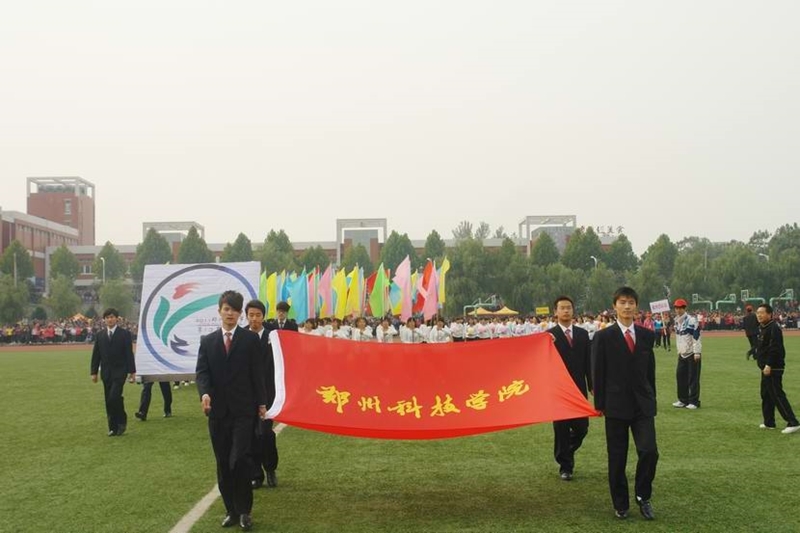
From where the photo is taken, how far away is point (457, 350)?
788 cm

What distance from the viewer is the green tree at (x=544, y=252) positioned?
81.8 metres

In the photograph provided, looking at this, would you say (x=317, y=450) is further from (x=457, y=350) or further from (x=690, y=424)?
(x=690, y=424)

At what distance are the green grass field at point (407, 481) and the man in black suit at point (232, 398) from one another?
358mm

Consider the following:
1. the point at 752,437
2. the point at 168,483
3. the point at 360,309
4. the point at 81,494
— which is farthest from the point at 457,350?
the point at 360,309

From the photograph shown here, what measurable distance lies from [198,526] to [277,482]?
5.99 feet

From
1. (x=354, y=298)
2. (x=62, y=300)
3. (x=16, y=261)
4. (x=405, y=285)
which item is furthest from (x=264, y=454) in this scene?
(x=16, y=261)

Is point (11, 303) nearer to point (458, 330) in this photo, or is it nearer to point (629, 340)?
point (458, 330)

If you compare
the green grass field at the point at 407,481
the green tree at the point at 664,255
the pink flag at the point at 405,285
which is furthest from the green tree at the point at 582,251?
the green grass field at the point at 407,481

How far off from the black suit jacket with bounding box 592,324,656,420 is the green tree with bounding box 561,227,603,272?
251ft

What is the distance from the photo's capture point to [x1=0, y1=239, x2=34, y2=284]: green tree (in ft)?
273

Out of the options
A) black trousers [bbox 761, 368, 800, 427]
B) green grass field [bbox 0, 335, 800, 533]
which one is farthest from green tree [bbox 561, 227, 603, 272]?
black trousers [bbox 761, 368, 800, 427]

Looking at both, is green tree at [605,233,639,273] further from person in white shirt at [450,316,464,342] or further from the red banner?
the red banner

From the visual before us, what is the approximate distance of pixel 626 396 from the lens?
6.98 metres

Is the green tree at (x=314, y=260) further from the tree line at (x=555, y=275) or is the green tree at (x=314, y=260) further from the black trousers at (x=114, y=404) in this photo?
the black trousers at (x=114, y=404)
